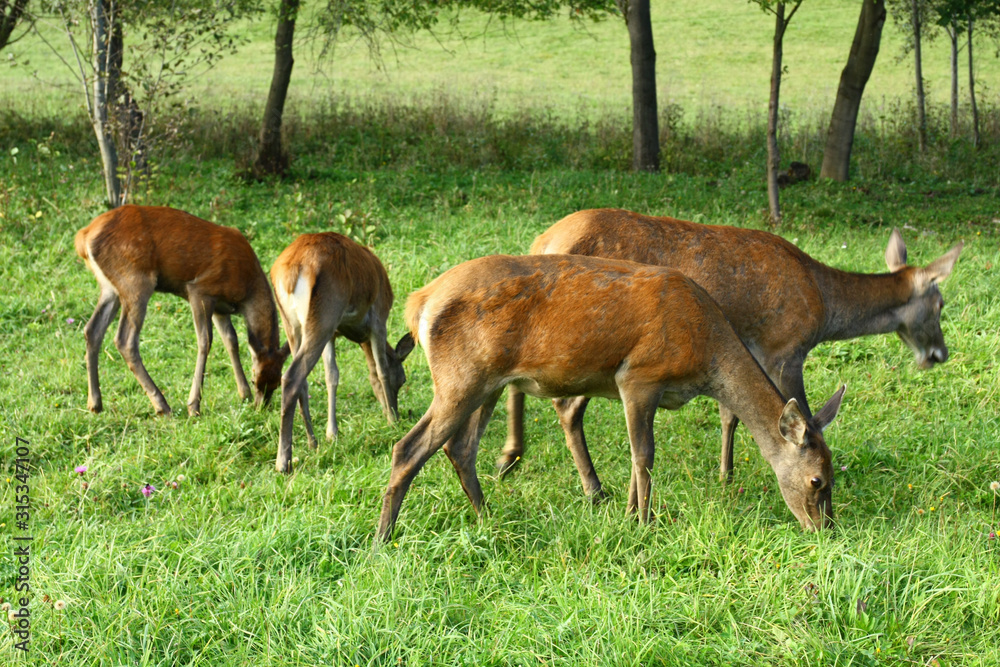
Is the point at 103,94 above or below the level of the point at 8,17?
below

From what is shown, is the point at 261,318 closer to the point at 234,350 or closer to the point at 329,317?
the point at 234,350

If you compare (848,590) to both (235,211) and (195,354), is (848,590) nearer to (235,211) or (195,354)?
(195,354)

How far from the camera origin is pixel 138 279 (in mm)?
6621

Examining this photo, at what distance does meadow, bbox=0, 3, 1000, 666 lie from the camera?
3.46 meters

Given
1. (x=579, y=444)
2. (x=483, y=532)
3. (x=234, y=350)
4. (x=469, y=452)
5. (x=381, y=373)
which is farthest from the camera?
(x=234, y=350)

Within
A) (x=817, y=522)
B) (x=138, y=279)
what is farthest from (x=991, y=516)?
(x=138, y=279)

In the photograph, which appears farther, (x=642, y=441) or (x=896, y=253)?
(x=896, y=253)

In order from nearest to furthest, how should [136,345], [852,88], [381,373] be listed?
[381,373], [136,345], [852,88]

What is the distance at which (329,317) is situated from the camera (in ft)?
19.3

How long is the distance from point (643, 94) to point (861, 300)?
963cm

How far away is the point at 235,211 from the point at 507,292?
766 cm

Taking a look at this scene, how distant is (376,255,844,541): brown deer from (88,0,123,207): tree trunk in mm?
6657

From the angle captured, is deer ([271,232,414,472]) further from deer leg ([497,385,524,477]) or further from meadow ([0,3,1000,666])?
deer leg ([497,385,524,477])

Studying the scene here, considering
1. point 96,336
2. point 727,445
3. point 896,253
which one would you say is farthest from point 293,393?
point 896,253
